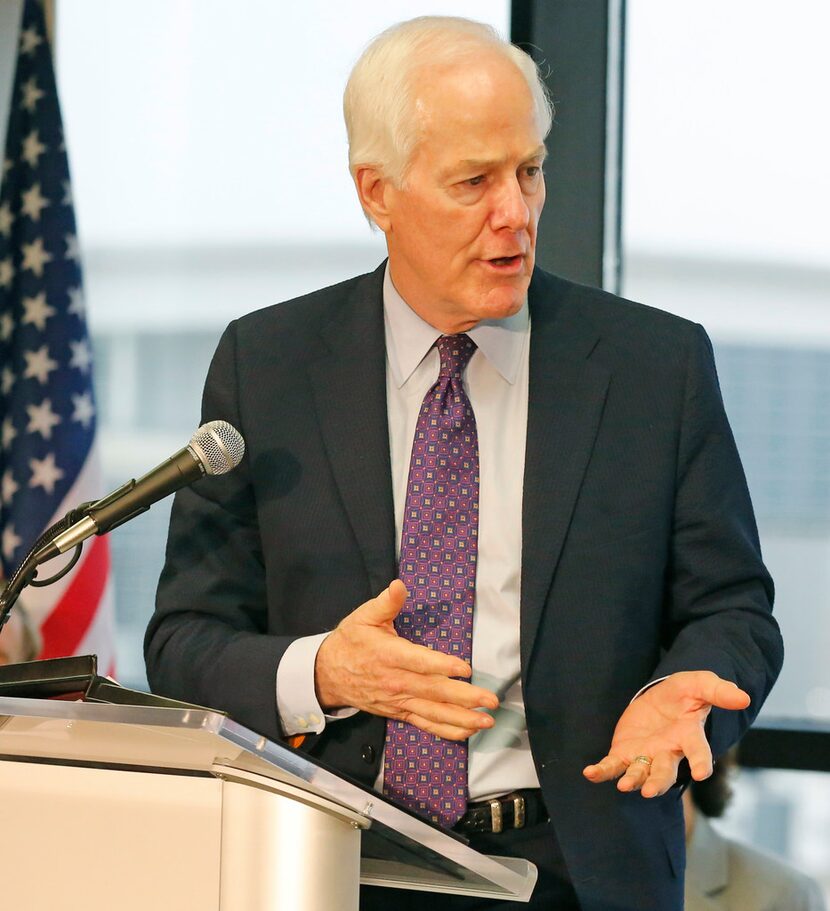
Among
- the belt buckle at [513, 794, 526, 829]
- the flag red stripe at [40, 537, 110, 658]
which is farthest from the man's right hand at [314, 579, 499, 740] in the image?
the flag red stripe at [40, 537, 110, 658]

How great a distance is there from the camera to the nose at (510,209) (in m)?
1.72

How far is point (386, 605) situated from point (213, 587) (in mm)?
520

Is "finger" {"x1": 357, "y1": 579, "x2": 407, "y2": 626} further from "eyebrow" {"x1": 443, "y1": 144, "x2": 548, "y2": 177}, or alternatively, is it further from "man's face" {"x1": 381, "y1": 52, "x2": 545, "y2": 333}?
"eyebrow" {"x1": 443, "y1": 144, "x2": 548, "y2": 177}

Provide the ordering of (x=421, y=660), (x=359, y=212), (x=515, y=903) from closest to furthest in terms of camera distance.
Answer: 1. (x=421, y=660)
2. (x=515, y=903)
3. (x=359, y=212)

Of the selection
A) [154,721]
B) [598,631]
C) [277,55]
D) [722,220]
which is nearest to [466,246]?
[598,631]

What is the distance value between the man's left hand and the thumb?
10.7 inches

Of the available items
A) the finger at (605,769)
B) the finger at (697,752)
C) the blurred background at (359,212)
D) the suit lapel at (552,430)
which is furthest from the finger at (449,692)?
the blurred background at (359,212)

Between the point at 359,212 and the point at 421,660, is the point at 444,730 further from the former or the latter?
the point at 359,212

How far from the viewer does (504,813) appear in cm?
167

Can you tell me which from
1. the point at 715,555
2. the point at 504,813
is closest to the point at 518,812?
the point at 504,813

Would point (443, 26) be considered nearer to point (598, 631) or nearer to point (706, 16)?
point (598, 631)

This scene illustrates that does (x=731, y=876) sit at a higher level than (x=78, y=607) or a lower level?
lower

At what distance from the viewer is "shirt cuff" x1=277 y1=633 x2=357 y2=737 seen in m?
1.56

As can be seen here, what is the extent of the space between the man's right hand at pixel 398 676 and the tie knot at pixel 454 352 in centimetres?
51
